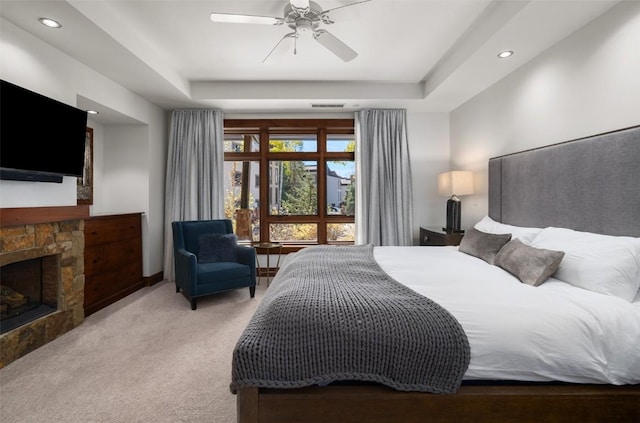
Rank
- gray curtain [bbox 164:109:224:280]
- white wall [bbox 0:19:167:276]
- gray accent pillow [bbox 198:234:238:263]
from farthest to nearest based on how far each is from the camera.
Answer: gray curtain [bbox 164:109:224:280], gray accent pillow [bbox 198:234:238:263], white wall [bbox 0:19:167:276]

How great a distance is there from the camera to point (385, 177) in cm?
445

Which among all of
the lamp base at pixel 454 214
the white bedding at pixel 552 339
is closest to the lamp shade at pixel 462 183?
the lamp base at pixel 454 214

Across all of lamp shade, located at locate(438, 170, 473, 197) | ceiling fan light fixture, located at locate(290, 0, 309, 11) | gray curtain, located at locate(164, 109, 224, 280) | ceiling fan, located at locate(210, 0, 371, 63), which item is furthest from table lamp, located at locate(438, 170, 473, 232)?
gray curtain, located at locate(164, 109, 224, 280)

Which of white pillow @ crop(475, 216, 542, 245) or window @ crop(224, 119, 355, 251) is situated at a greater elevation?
window @ crop(224, 119, 355, 251)

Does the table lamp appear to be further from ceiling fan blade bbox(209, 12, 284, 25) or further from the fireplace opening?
the fireplace opening

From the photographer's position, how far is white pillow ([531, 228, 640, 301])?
5.09 ft

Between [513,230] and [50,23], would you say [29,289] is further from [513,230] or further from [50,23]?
[513,230]

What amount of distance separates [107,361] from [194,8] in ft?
8.97

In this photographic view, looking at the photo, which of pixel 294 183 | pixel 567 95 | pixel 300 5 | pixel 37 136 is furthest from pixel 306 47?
pixel 37 136

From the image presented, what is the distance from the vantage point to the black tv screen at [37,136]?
2162mm

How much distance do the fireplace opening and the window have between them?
2360mm

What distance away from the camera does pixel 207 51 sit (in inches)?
125

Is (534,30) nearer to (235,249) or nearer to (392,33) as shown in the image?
(392,33)

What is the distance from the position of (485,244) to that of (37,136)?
142 inches
